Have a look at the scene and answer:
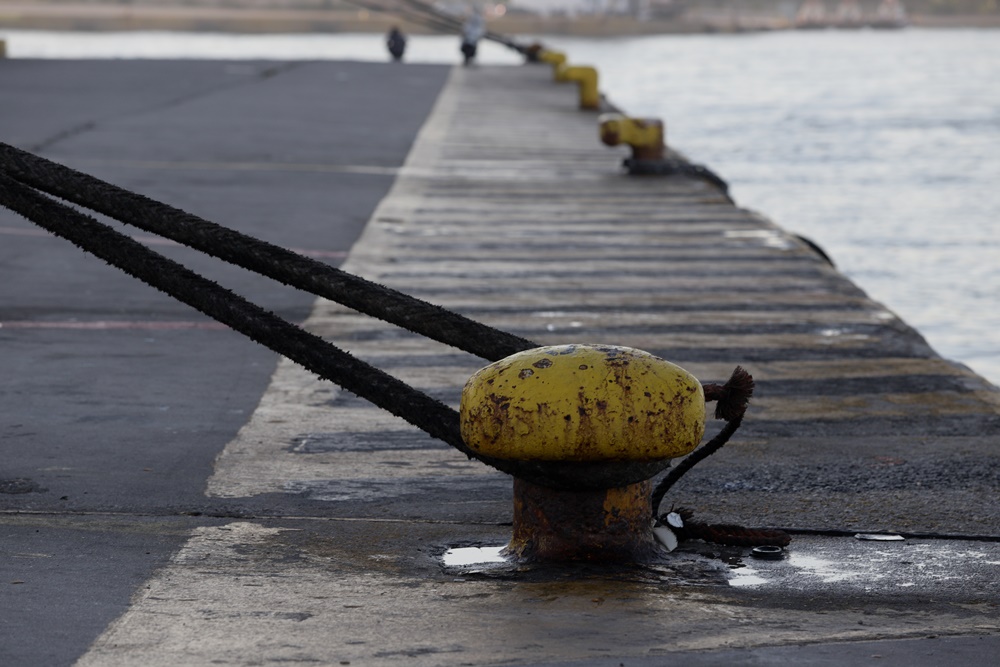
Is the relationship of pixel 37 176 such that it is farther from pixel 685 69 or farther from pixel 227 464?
pixel 685 69

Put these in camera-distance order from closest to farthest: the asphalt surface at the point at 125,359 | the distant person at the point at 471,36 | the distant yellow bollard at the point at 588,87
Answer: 1. the asphalt surface at the point at 125,359
2. the distant yellow bollard at the point at 588,87
3. the distant person at the point at 471,36

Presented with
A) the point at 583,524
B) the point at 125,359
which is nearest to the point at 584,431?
the point at 583,524

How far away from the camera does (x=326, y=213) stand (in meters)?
13.8

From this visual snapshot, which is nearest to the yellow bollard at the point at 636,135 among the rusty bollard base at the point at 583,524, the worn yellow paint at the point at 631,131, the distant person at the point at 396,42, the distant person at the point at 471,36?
the worn yellow paint at the point at 631,131

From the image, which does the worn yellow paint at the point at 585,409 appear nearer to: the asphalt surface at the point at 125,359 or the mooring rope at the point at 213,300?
the mooring rope at the point at 213,300

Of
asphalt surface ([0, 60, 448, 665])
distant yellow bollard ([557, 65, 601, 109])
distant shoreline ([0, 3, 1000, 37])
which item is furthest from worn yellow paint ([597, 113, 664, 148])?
distant shoreline ([0, 3, 1000, 37])

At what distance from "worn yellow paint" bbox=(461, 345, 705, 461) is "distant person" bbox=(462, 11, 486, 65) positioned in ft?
134

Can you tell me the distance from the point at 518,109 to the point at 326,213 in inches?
588

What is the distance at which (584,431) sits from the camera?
4488 millimetres

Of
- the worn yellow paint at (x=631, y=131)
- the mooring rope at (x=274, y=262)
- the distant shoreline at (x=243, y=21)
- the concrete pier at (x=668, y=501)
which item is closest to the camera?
the concrete pier at (x=668, y=501)

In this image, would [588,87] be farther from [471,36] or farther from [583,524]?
[583,524]

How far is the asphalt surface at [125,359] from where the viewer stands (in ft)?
15.3

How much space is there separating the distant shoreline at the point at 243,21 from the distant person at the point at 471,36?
332 feet

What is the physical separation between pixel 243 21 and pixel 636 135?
140247 millimetres
